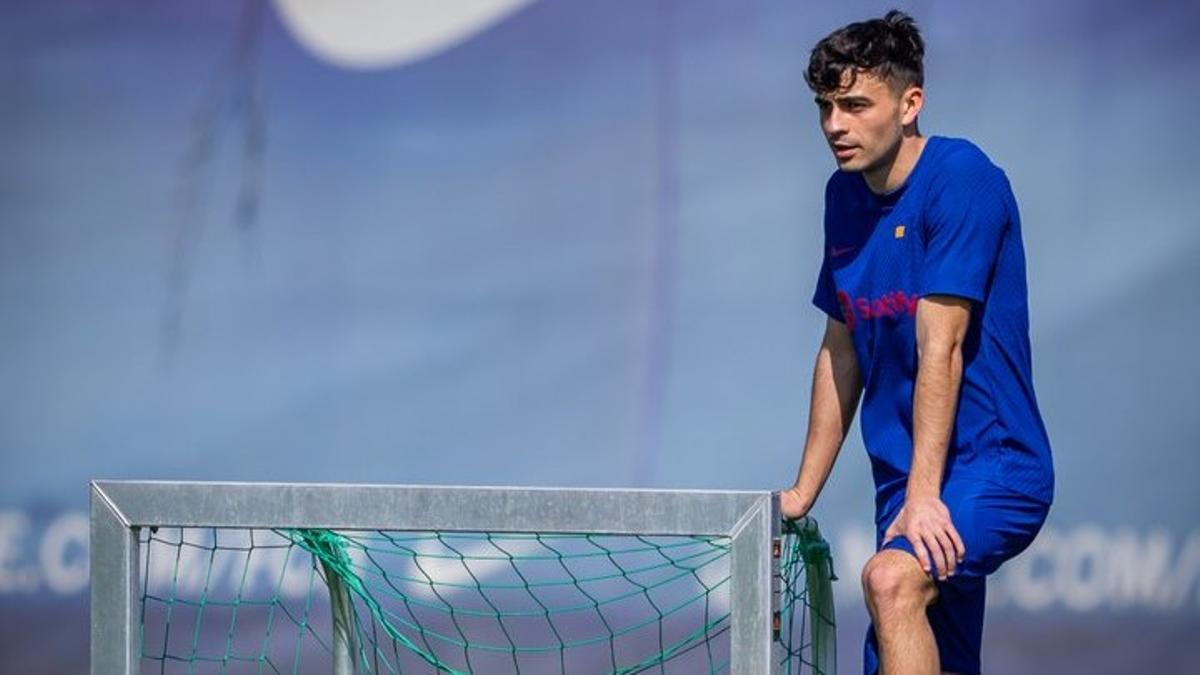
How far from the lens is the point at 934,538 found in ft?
11.6

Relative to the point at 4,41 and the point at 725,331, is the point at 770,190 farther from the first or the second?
the point at 4,41

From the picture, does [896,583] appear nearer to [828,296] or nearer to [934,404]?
[934,404]

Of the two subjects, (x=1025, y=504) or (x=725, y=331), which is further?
(x=725, y=331)

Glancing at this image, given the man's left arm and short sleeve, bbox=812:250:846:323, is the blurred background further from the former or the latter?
the man's left arm

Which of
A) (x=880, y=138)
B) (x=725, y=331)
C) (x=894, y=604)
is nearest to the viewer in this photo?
(x=894, y=604)

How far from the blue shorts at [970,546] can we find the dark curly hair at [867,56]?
75 cm

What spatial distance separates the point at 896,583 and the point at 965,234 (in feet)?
2.07

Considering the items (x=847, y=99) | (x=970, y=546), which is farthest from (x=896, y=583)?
(x=847, y=99)

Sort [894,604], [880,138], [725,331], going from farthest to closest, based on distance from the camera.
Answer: [725,331]
[880,138]
[894,604]

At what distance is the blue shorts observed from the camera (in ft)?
11.8

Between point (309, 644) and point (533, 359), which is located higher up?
point (533, 359)

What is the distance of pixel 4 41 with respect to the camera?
244 inches

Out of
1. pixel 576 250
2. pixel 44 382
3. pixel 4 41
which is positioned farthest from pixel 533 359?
pixel 4 41

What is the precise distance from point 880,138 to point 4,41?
3.42m
